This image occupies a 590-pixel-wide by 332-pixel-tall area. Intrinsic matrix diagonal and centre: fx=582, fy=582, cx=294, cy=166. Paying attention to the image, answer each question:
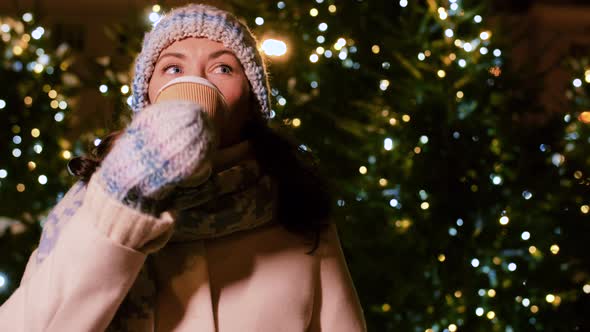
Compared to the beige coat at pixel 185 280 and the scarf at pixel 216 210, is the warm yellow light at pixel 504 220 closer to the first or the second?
the beige coat at pixel 185 280

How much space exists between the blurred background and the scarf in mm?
711

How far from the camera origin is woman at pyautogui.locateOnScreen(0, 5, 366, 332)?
26.0 inches

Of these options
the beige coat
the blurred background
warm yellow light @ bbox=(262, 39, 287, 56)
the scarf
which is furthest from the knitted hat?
warm yellow light @ bbox=(262, 39, 287, 56)

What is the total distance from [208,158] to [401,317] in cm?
131

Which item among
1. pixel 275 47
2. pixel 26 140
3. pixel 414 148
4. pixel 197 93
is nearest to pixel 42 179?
pixel 26 140

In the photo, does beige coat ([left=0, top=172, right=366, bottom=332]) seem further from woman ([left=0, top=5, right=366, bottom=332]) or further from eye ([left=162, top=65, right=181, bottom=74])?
eye ([left=162, top=65, right=181, bottom=74])

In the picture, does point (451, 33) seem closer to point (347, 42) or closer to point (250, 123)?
point (347, 42)

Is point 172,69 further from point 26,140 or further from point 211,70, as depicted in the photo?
point 26,140

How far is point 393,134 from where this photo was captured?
1.74 metres

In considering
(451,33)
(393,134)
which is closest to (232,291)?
(393,134)

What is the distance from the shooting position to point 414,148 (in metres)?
A: 1.74

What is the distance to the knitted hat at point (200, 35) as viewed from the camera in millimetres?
914

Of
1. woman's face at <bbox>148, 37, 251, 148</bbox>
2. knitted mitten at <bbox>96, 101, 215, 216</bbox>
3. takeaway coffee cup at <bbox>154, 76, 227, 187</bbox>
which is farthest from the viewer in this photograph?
woman's face at <bbox>148, 37, 251, 148</bbox>

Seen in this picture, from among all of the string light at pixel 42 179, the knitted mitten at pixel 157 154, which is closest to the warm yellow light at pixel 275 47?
the string light at pixel 42 179
